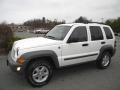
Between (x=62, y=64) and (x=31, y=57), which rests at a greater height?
(x=31, y=57)

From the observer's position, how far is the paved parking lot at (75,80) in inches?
169

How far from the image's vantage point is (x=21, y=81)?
4707 millimetres

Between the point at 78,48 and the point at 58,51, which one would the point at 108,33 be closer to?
the point at 78,48

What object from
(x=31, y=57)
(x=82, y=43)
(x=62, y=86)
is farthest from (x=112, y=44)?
(x=31, y=57)

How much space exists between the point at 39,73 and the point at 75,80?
1.27 metres

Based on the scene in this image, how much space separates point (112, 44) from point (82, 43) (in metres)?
1.89

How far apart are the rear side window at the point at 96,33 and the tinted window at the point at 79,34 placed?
0.36m

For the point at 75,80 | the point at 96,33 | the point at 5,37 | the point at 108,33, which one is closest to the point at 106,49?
the point at 108,33

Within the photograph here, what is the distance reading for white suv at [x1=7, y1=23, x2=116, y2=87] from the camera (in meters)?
4.14

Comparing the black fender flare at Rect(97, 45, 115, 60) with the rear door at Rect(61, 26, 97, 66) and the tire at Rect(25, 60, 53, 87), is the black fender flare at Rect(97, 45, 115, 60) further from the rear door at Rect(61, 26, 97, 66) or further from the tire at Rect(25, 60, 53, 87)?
the tire at Rect(25, 60, 53, 87)

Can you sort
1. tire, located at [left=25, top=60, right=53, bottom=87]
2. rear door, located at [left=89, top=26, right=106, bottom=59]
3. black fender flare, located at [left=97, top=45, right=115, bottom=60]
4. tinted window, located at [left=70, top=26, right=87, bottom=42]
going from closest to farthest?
1. tire, located at [left=25, top=60, right=53, bottom=87]
2. tinted window, located at [left=70, top=26, right=87, bottom=42]
3. rear door, located at [left=89, top=26, right=106, bottom=59]
4. black fender flare, located at [left=97, top=45, right=115, bottom=60]

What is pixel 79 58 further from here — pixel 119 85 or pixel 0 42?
pixel 0 42

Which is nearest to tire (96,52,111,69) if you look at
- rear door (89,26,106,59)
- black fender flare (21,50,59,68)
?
rear door (89,26,106,59)

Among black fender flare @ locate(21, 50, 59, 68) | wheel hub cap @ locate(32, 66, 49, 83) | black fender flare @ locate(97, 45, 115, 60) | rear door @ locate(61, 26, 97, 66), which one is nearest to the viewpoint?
black fender flare @ locate(21, 50, 59, 68)
